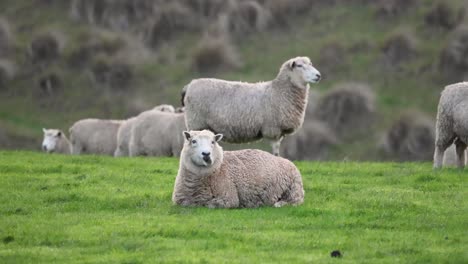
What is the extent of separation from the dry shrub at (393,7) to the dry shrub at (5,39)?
15635mm

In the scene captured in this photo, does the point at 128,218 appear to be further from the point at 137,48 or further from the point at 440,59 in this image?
the point at 137,48

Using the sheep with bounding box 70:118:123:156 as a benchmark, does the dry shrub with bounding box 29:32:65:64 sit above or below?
above

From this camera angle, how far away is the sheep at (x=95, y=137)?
1082 inches

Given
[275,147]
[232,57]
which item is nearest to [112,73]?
[232,57]

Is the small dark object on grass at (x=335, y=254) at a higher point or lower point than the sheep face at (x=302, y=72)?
lower

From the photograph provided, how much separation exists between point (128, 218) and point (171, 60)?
26.7m

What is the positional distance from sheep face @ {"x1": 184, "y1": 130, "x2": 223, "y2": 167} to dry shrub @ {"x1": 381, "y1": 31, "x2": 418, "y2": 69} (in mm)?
23102

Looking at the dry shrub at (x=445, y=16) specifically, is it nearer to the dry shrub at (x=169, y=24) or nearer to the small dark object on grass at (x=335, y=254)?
the dry shrub at (x=169, y=24)

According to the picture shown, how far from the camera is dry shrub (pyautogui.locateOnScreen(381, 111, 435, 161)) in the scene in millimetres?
29984

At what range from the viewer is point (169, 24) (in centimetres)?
4106

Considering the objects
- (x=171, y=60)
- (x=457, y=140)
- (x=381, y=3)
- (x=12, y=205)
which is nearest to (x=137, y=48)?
(x=171, y=60)

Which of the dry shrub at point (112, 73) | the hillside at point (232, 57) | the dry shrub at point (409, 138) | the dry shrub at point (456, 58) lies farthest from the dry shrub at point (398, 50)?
the dry shrub at point (112, 73)

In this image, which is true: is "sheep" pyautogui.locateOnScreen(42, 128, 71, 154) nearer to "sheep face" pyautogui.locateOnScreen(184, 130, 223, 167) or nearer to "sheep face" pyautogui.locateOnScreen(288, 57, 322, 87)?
"sheep face" pyautogui.locateOnScreen(288, 57, 322, 87)

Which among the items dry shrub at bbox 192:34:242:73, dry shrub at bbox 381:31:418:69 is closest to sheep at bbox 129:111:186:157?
dry shrub at bbox 192:34:242:73
